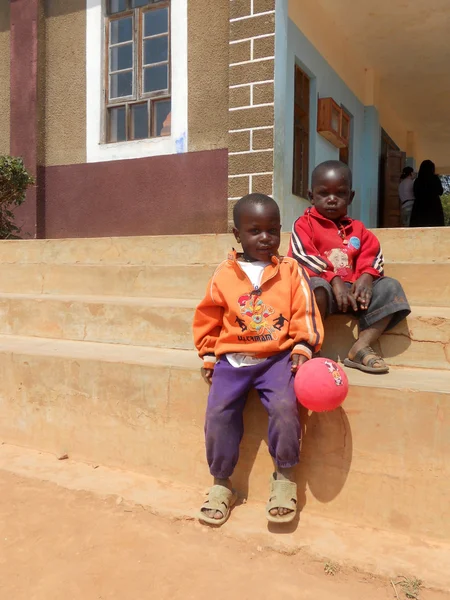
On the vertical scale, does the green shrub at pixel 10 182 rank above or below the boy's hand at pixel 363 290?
above

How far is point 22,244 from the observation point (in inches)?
185

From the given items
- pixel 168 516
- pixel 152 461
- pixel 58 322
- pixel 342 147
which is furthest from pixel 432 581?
pixel 342 147

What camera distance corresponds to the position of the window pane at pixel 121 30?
636cm

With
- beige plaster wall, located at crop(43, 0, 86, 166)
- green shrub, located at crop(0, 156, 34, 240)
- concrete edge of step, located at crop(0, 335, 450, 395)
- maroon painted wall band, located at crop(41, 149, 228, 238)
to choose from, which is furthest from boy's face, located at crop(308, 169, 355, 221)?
beige plaster wall, located at crop(43, 0, 86, 166)

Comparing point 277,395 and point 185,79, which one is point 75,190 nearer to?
point 185,79

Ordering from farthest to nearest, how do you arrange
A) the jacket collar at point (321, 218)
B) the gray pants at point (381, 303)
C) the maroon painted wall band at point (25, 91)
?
the maroon painted wall band at point (25, 91) < the jacket collar at point (321, 218) < the gray pants at point (381, 303)

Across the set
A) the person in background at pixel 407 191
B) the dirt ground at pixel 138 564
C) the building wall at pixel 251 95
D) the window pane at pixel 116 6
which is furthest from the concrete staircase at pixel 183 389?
the person in background at pixel 407 191

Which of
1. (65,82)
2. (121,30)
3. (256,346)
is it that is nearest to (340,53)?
(121,30)

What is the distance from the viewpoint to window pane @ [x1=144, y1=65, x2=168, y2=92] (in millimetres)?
6199

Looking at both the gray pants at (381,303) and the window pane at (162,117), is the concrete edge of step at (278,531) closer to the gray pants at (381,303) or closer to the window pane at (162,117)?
the gray pants at (381,303)

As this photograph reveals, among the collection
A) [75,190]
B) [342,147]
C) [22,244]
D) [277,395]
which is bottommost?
[277,395]

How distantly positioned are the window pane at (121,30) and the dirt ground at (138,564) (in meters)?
6.01

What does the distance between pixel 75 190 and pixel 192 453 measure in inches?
201

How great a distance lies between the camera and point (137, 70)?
20.8ft
